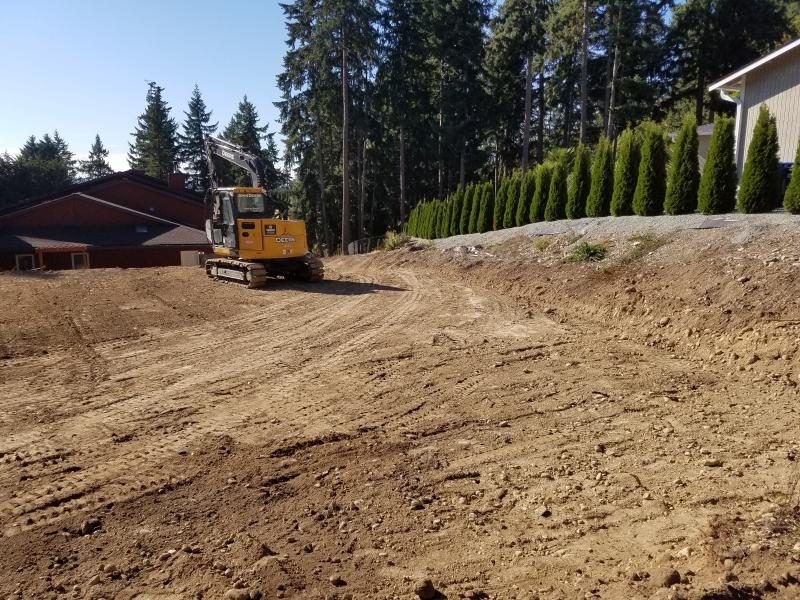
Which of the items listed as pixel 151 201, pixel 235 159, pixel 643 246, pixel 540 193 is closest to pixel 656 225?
pixel 643 246

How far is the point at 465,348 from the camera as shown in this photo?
8.43 m

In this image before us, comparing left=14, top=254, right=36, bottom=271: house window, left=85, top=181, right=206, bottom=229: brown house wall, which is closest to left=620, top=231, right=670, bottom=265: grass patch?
left=14, top=254, right=36, bottom=271: house window

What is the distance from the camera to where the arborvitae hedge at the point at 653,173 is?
1479 cm

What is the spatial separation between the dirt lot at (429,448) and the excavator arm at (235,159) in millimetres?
6805

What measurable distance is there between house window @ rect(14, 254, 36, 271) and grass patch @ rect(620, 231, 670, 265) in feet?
89.4

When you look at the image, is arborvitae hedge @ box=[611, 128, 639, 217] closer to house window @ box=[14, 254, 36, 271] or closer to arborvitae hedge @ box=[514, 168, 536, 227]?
arborvitae hedge @ box=[514, 168, 536, 227]

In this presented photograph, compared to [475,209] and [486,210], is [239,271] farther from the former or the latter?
[475,209]

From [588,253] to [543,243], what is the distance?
2622mm

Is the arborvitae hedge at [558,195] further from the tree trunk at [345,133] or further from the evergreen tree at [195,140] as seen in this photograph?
the evergreen tree at [195,140]

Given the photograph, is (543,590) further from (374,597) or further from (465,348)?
(465,348)

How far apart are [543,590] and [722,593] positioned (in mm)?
899

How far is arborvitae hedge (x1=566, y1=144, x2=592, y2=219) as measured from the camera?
58.2 feet

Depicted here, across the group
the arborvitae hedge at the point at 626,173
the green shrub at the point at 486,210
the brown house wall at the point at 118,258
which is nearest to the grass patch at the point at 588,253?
the arborvitae hedge at the point at 626,173

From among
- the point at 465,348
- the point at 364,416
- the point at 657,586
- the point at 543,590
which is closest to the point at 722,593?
the point at 657,586
